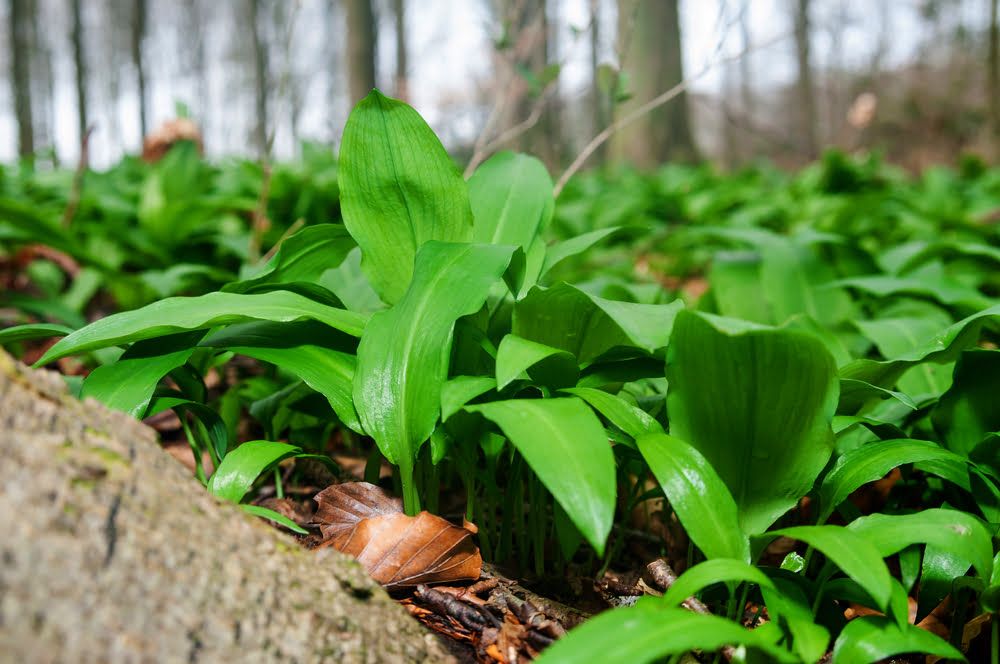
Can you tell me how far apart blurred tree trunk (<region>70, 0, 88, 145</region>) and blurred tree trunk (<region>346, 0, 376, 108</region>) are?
7.39m

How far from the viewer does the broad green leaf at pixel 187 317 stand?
1.17 m

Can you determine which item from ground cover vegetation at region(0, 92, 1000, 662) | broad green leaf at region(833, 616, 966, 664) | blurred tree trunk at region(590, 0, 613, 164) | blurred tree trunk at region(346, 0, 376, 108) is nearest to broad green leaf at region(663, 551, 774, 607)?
ground cover vegetation at region(0, 92, 1000, 662)

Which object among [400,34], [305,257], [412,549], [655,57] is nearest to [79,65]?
[400,34]

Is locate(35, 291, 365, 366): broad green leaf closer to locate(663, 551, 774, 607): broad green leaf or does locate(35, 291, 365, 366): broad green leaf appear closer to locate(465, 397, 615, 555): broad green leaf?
locate(465, 397, 615, 555): broad green leaf

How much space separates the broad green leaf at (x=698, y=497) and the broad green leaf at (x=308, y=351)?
0.48 metres

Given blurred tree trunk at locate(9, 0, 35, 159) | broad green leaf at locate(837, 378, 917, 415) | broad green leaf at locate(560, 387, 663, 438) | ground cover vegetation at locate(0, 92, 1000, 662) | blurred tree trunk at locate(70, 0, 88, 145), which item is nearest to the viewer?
ground cover vegetation at locate(0, 92, 1000, 662)

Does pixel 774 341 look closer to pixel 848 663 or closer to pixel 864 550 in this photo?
pixel 864 550

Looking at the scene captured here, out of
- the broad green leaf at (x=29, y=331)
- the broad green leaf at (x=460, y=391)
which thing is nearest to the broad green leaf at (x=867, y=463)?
the broad green leaf at (x=460, y=391)

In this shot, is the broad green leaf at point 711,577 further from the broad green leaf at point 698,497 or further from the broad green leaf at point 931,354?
the broad green leaf at point 931,354

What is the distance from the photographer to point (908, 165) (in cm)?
1012

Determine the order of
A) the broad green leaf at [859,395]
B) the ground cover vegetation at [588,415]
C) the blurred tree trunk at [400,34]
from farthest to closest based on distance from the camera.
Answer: the blurred tree trunk at [400,34], the broad green leaf at [859,395], the ground cover vegetation at [588,415]

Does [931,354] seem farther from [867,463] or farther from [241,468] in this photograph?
[241,468]

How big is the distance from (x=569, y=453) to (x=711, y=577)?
8.9 inches

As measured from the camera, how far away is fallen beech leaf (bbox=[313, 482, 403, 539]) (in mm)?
1290
